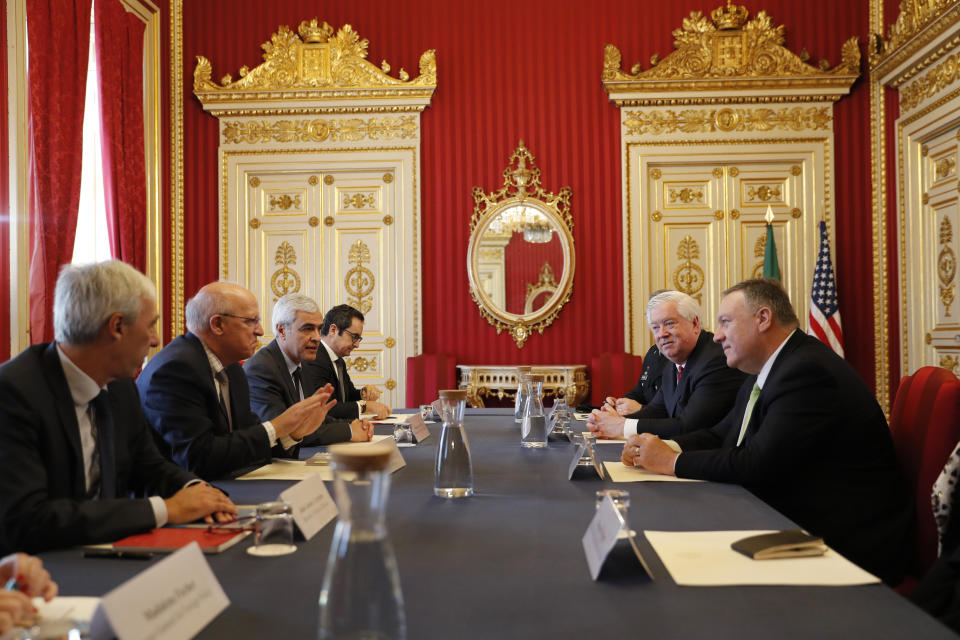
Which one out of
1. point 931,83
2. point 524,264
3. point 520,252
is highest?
point 931,83

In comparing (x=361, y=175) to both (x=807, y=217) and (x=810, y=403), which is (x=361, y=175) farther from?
(x=810, y=403)

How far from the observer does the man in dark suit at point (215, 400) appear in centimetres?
250

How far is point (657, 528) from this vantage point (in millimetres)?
1753

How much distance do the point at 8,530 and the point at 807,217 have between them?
21.6ft

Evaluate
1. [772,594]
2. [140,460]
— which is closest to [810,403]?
[772,594]

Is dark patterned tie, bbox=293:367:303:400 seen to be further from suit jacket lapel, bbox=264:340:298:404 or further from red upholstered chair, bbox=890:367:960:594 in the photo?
red upholstered chair, bbox=890:367:960:594

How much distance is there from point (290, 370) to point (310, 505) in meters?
2.34

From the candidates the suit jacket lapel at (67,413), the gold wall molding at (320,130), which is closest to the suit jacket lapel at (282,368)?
the suit jacket lapel at (67,413)

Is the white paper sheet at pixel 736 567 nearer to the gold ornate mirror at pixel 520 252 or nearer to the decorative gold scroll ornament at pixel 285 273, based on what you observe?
the gold ornate mirror at pixel 520 252

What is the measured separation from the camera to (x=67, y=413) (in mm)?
1832

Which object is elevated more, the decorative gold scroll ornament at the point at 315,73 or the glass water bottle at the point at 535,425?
the decorative gold scroll ornament at the point at 315,73

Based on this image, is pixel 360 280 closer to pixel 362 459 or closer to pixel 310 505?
pixel 310 505

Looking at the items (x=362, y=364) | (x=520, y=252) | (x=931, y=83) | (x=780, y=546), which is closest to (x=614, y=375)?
(x=520, y=252)

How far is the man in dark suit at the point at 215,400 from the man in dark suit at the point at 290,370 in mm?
359
